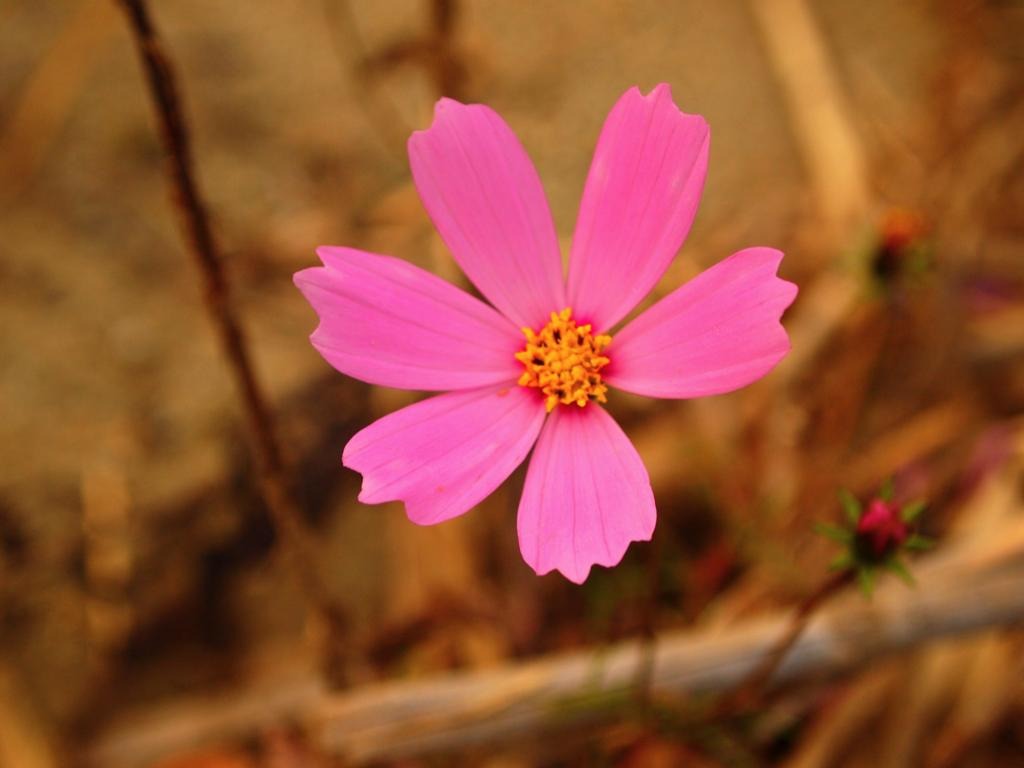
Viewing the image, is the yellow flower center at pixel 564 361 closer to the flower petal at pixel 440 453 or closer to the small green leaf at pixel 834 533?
the flower petal at pixel 440 453

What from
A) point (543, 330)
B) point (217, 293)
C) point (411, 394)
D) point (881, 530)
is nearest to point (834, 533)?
point (881, 530)

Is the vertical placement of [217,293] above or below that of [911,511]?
above

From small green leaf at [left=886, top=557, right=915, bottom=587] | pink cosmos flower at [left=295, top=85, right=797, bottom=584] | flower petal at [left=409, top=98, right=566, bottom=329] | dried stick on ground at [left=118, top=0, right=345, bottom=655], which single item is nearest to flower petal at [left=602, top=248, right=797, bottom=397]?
pink cosmos flower at [left=295, top=85, right=797, bottom=584]

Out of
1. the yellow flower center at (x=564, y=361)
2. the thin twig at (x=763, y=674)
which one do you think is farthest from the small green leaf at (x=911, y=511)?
the yellow flower center at (x=564, y=361)

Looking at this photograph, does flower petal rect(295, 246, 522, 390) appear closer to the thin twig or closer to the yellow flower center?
the yellow flower center

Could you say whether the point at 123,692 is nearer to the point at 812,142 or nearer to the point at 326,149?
the point at 326,149

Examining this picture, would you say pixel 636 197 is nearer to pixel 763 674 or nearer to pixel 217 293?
pixel 217 293
